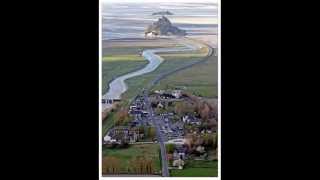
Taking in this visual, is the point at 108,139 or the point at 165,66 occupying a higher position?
the point at 165,66

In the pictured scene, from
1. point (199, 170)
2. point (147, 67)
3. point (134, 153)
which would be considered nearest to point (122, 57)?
point (147, 67)

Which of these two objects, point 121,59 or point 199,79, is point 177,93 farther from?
point 121,59

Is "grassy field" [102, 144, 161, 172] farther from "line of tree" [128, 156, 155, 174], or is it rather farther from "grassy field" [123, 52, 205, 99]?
"grassy field" [123, 52, 205, 99]

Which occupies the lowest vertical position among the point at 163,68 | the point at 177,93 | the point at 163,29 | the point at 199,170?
the point at 199,170

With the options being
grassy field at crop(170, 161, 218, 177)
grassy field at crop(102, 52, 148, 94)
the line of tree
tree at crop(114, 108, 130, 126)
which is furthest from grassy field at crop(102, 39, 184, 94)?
grassy field at crop(170, 161, 218, 177)

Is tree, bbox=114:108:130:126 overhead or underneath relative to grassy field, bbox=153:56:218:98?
underneath

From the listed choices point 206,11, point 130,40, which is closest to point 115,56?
point 130,40

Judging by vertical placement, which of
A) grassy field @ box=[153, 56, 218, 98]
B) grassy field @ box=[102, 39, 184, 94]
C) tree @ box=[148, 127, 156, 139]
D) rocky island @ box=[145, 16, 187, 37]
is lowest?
tree @ box=[148, 127, 156, 139]
